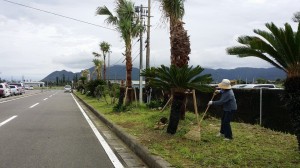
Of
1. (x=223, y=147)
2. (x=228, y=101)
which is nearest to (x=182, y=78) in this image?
→ (x=228, y=101)

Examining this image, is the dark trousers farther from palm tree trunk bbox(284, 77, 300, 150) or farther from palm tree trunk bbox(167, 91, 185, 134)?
palm tree trunk bbox(284, 77, 300, 150)

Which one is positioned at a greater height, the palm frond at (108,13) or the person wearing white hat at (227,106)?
the palm frond at (108,13)

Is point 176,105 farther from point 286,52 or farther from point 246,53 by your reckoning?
point 286,52

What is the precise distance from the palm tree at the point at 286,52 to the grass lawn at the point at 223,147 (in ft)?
2.71

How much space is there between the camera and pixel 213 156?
7074 mm

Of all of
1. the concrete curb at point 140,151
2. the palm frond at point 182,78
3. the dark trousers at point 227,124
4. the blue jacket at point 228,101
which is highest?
the palm frond at point 182,78

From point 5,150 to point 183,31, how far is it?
21.6ft

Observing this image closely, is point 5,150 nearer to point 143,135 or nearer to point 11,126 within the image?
point 143,135

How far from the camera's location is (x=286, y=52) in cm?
730

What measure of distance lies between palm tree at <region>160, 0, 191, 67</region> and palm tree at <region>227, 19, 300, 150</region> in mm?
3923

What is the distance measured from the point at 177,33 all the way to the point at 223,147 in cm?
527

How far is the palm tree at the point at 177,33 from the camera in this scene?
469 inches

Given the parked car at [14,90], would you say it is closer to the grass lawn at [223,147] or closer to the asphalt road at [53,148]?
the asphalt road at [53,148]

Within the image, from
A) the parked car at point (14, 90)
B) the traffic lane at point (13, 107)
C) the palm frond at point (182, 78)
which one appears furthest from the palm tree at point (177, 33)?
the parked car at point (14, 90)
